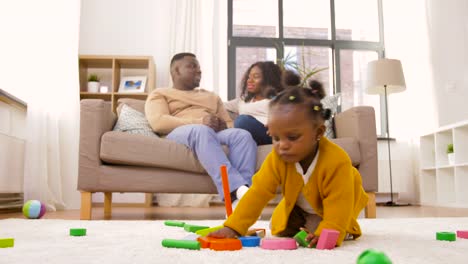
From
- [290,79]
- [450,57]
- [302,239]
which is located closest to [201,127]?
[290,79]

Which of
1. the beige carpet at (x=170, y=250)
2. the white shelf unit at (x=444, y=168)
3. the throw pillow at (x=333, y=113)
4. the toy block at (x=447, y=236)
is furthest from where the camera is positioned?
the white shelf unit at (x=444, y=168)

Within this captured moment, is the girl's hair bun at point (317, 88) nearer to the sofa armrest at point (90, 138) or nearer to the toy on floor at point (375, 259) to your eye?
the toy on floor at point (375, 259)

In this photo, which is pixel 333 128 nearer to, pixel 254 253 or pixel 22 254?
pixel 254 253

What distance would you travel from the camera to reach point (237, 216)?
4.13ft

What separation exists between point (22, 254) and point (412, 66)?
4.50 m

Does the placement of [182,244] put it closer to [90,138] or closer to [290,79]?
[290,79]

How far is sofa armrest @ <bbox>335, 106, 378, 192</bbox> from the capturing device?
2590mm

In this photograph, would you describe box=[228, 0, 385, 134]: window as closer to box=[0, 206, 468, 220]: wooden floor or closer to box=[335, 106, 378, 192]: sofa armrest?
box=[0, 206, 468, 220]: wooden floor

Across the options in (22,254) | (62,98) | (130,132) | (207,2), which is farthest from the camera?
(207,2)

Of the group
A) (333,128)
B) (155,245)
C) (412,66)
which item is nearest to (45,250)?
(155,245)

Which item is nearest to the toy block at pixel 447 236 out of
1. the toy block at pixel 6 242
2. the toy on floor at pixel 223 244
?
the toy on floor at pixel 223 244

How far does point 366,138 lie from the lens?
263 cm

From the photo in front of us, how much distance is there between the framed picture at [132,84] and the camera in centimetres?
441

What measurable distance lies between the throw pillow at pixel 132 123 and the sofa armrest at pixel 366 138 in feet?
3.65
